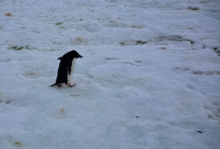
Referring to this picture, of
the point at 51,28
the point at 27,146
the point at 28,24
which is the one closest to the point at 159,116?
the point at 27,146

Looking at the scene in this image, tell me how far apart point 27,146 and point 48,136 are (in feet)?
0.75

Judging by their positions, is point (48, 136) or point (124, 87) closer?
point (48, 136)

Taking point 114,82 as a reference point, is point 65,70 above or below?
above

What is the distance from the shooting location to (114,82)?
3342 mm

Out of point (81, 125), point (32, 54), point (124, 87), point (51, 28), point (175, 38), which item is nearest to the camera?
point (81, 125)

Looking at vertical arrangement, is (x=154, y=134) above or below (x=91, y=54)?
below

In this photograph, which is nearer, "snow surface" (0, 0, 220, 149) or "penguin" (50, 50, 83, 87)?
"snow surface" (0, 0, 220, 149)

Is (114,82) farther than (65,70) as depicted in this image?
Yes

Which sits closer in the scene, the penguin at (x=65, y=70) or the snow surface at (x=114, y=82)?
the snow surface at (x=114, y=82)

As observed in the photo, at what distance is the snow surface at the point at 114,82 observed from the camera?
2.12 meters

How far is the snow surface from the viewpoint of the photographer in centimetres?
212

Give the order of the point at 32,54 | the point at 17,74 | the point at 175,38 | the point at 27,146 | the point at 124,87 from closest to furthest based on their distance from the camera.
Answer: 1. the point at 27,146
2. the point at 124,87
3. the point at 17,74
4. the point at 32,54
5. the point at 175,38

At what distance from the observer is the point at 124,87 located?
315cm

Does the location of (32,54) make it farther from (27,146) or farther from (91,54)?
(27,146)
